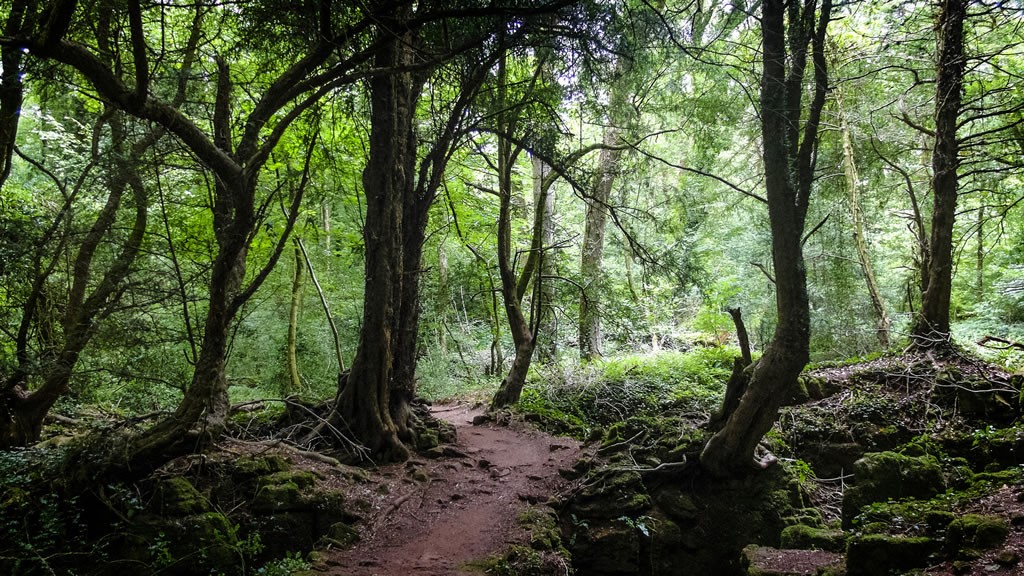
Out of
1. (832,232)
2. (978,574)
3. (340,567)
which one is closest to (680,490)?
(978,574)

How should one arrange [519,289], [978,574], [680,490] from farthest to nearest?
1. [519,289]
2. [680,490]
3. [978,574]

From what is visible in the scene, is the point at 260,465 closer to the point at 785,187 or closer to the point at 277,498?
the point at 277,498

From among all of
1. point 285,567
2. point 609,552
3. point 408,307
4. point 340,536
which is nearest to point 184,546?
point 285,567

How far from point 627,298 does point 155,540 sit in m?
9.32

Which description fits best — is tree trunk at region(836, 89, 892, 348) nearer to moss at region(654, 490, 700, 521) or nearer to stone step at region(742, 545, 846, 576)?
moss at region(654, 490, 700, 521)

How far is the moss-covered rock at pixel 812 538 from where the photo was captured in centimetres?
472

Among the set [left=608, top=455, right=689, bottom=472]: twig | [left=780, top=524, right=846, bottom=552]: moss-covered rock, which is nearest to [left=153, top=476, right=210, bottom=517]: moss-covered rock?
[left=608, top=455, right=689, bottom=472]: twig

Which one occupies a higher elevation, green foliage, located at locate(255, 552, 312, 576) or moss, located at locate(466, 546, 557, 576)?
green foliage, located at locate(255, 552, 312, 576)

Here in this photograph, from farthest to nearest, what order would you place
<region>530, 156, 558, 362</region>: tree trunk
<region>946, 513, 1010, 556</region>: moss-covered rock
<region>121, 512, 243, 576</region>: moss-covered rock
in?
<region>530, 156, 558, 362</region>: tree trunk < <region>121, 512, 243, 576</region>: moss-covered rock < <region>946, 513, 1010, 556</region>: moss-covered rock

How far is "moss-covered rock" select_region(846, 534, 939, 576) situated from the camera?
11.9 feet

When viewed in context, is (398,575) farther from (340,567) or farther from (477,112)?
(477,112)

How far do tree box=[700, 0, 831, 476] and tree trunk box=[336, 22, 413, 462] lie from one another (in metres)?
4.27

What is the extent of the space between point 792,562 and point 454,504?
11.4ft

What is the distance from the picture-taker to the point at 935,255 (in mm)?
7629
